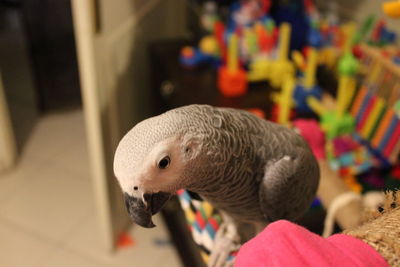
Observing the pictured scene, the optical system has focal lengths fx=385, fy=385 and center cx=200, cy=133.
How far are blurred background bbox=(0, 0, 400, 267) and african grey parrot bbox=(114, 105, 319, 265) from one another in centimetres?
29

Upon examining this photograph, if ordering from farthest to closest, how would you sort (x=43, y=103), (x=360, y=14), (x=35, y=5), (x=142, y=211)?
(x=43, y=103) → (x=35, y=5) → (x=360, y=14) → (x=142, y=211)

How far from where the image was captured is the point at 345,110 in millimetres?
1249

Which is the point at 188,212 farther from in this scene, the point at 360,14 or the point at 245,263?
the point at 360,14

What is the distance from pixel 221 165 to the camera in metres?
0.50

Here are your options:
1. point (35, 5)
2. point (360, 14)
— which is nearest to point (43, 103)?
point (35, 5)

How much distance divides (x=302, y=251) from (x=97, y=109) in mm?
839

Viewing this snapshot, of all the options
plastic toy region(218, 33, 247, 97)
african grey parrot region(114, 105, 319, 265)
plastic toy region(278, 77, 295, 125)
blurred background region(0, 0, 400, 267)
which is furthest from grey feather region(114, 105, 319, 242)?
plastic toy region(218, 33, 247, 97)

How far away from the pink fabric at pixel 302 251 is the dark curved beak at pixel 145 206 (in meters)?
0.14

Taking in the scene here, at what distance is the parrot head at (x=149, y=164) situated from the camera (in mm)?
431

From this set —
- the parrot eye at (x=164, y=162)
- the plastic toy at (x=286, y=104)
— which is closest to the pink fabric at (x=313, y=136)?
the plastic toy at (x=286, y=104)

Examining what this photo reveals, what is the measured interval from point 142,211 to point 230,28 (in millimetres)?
1139

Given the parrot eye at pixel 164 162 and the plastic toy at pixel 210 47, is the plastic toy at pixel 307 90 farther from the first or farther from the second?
the parrot eye at pixel 164 162

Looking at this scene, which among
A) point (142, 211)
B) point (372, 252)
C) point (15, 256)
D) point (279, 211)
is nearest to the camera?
point (372, 252)

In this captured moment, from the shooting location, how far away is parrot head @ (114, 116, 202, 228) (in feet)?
1.41
